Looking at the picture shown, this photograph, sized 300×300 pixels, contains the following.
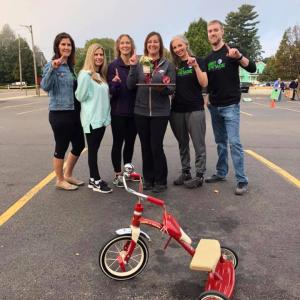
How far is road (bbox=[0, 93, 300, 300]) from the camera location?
10.4 feet

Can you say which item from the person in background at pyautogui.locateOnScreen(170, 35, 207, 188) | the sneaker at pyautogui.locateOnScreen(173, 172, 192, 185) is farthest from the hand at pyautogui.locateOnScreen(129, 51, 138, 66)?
the sneaker at pyautogui.locateOnScreen(173, 172, 192, 185)

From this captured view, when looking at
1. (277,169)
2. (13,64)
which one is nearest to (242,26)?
(13,64)

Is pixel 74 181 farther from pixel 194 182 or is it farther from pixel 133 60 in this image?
pixel 133 60

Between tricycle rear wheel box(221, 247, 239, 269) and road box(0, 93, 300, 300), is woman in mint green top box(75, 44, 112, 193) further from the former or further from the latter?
tricycle rear wheel box(221, 247, 239, 269)

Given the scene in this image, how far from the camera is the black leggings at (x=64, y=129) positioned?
523 cm

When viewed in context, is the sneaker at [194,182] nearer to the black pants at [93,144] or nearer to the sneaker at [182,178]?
the sneaker at [182,178]

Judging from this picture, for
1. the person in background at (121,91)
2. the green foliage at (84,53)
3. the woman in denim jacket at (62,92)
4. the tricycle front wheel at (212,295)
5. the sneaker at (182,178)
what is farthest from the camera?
the green foliage at (84,53)

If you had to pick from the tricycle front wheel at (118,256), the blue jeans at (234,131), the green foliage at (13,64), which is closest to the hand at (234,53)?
the blue jeans at (234,131)

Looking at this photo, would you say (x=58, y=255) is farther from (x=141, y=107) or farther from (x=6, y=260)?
(x=141, y=107)

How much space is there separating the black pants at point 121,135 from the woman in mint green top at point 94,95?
160 millimetres

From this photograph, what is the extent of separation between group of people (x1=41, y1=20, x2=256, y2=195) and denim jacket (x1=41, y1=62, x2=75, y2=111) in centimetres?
1

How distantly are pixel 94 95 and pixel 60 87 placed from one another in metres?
0.43

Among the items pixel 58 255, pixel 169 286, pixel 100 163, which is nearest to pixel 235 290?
pixel 169 286

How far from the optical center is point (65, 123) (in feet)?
17.2
